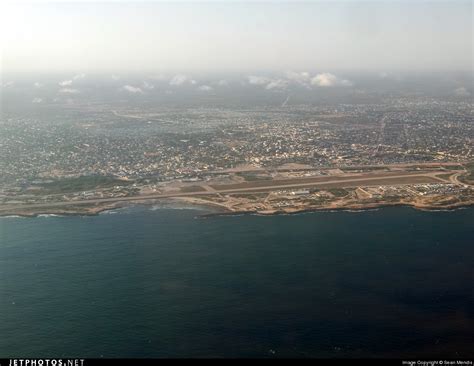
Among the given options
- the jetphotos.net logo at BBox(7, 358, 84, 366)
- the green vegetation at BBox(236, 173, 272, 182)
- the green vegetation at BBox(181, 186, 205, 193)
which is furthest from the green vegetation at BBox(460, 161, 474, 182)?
the jetphotos.net logo at BBox(7, 358, 84, 366)

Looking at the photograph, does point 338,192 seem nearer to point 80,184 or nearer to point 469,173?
point 469,173

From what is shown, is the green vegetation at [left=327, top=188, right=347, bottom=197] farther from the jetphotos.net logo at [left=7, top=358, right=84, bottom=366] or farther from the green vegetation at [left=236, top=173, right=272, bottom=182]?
the jetphotos.net logo at [left=7, top=358, right=84, bottom=366]

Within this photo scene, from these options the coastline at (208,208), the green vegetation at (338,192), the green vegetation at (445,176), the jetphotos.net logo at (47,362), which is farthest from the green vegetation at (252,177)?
the jetphotos.net logo at (47,362)

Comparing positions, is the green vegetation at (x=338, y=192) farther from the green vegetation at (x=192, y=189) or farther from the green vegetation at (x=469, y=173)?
the green vegetation at (x=469, y=173)

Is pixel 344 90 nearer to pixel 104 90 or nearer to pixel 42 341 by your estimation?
pixel 104 90

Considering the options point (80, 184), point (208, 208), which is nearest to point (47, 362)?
point (208, 208)

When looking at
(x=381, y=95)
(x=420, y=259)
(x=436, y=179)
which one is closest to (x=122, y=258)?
(x=420, y=259)
